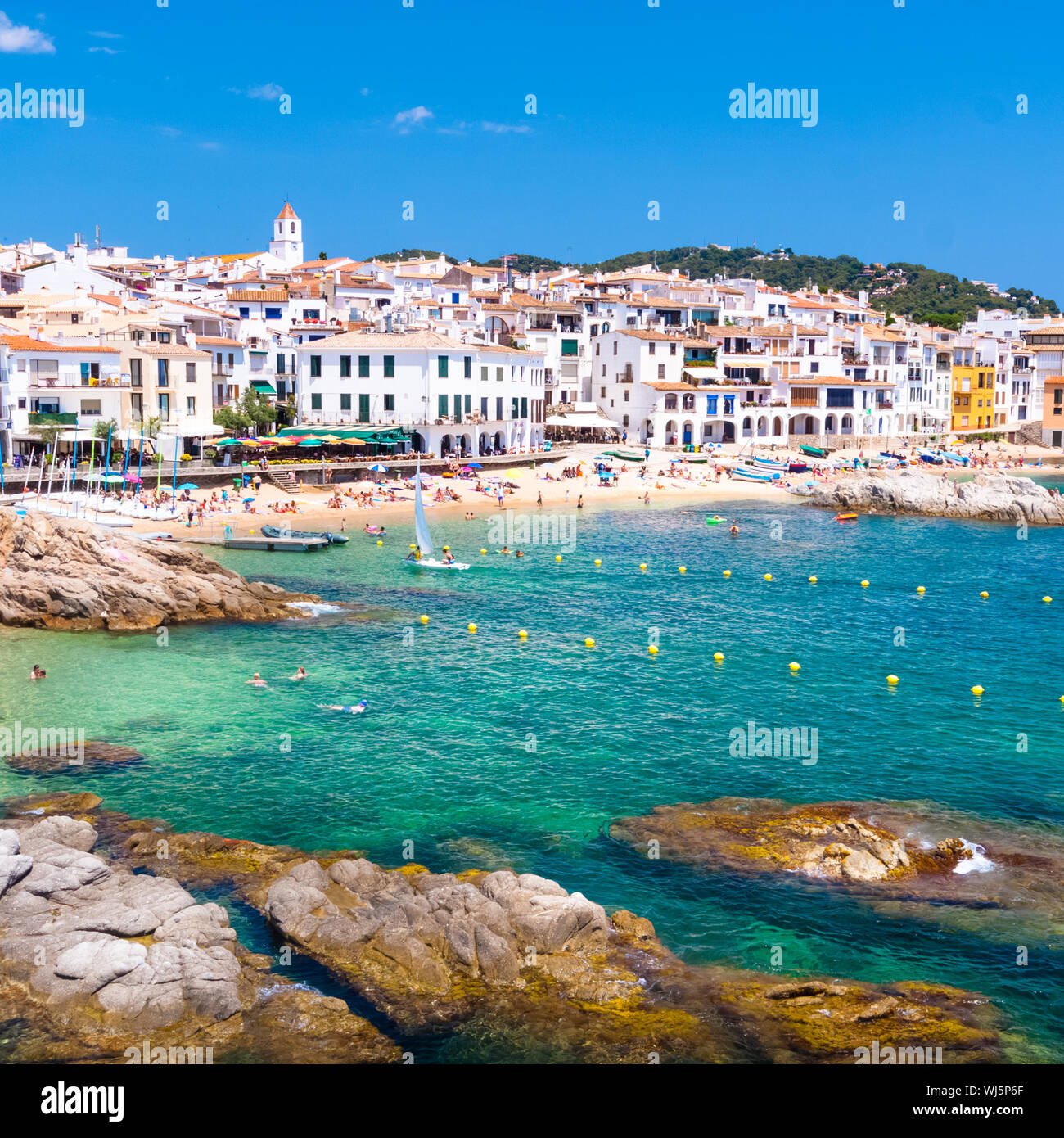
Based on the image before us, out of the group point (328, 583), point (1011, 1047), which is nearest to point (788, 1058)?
point (1011, 1047)

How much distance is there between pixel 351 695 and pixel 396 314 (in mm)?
60082

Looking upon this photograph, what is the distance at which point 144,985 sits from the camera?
16.6 metres

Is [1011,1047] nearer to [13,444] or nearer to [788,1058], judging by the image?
[788,1058]

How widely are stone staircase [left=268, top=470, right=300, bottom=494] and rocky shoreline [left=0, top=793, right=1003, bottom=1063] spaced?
51046mm

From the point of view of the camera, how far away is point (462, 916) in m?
18.3

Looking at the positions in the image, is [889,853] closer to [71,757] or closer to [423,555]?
[71,757]

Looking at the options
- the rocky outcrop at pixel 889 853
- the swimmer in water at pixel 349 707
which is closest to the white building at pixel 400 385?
the swimmer in water at pixel 349 707

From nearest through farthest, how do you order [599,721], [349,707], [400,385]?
1. [599,721]
2. [349,707]
3. [400,385]

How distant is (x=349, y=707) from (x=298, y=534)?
27.5 m

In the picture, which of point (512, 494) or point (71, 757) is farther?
point (512, 494)

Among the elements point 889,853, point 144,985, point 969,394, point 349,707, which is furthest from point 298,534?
point 969,394

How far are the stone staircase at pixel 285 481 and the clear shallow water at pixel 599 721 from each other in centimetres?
1797

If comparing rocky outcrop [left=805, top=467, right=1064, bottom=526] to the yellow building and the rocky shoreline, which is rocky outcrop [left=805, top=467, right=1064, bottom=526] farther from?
the rocky shoreline

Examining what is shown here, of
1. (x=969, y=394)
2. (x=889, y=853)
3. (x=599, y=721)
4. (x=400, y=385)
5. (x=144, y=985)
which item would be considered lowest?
(x=144, y=985)
